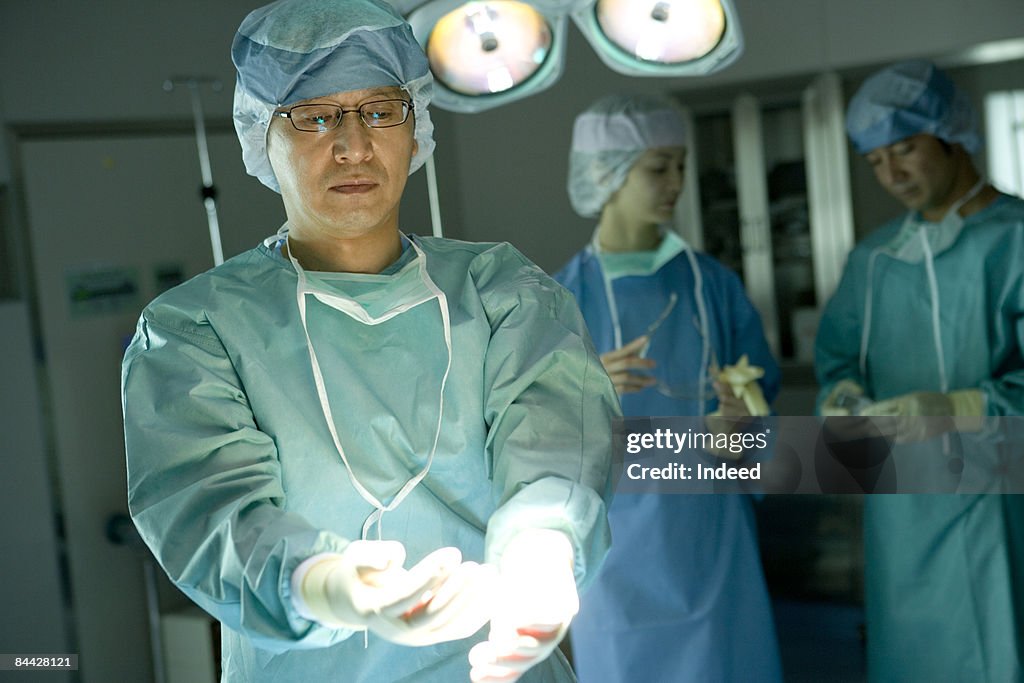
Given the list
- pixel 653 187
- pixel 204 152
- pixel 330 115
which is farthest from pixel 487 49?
pixel 330 115

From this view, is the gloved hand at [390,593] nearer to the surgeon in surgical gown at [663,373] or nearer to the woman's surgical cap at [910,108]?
the surgeon in surgical gown at [663,373]

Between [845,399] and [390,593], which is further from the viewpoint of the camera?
[845,399]

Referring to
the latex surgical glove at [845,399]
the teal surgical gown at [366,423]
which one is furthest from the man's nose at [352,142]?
the latex surgical glove at [845,399]

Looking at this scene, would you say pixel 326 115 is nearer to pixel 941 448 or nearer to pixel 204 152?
pixel 204 152

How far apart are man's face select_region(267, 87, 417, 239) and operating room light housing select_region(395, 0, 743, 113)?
56cm

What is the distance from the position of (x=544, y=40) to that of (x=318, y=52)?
72cm

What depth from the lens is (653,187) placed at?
1.85m

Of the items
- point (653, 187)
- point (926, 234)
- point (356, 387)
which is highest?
point (653, 187)

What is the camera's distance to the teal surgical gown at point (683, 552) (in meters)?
1.84

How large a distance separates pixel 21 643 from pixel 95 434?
0.38m

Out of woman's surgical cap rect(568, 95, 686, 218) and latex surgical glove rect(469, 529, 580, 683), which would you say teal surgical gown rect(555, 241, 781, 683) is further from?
latex surgical glove rect(469, 529, 580, 683)

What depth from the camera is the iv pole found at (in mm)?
1874

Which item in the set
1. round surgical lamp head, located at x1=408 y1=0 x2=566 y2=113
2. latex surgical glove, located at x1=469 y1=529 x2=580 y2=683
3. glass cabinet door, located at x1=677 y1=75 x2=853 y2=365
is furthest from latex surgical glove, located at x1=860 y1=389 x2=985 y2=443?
latex surgical glove, located at x1=469 y1=529 x2=580 y2=683

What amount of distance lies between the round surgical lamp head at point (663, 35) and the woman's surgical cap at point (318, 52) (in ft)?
2.02
